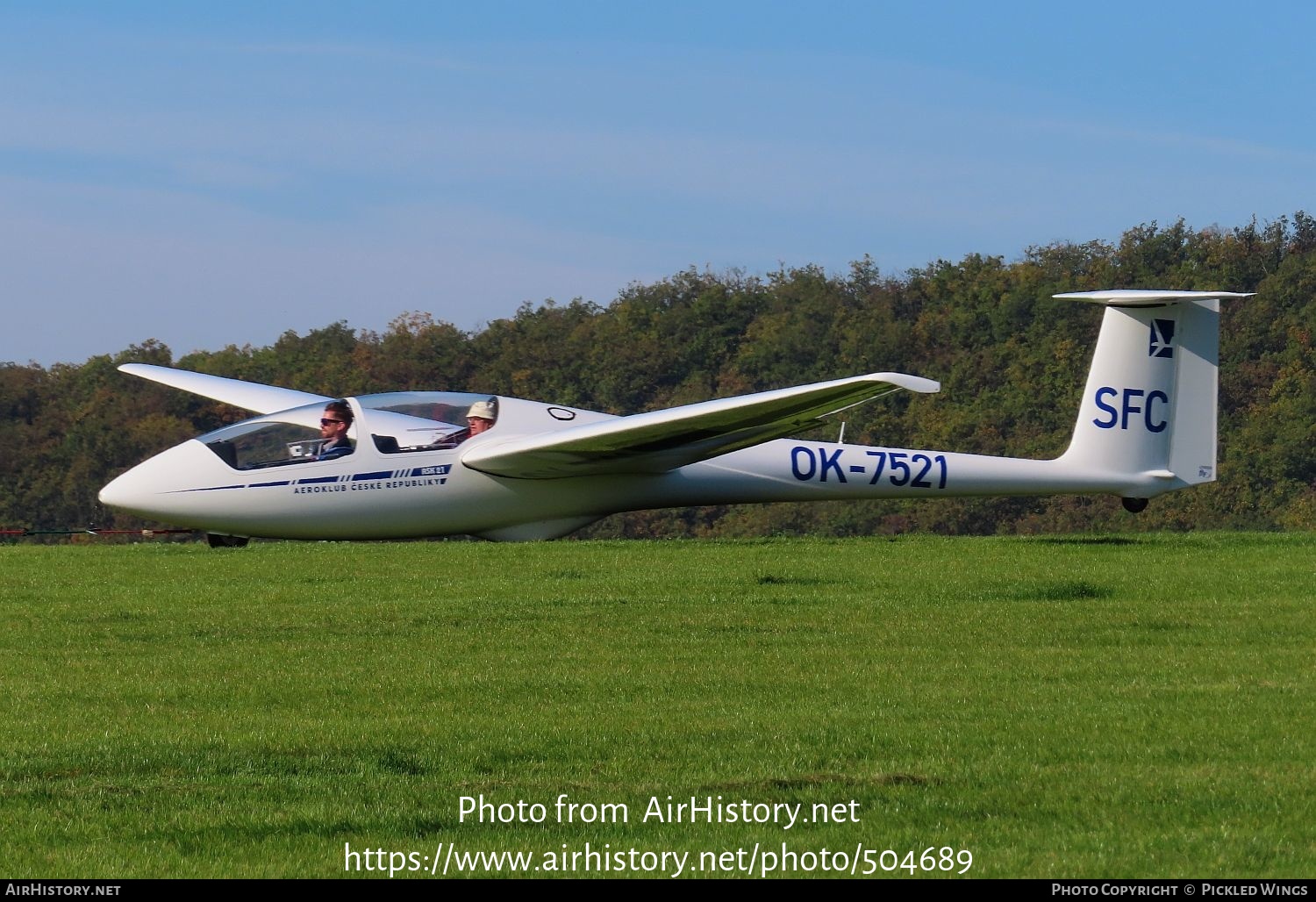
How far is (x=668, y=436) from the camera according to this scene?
64.2 feet

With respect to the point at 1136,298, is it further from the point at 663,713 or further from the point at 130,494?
the point at 663,713

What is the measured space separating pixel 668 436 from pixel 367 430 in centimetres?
343

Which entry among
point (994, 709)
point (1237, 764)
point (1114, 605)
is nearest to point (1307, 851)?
point (1237, 764)

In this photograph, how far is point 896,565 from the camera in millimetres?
15914

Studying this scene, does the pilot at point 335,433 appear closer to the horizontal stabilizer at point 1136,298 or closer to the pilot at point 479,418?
the pilot at point 479,418

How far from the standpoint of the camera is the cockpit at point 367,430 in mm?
18828

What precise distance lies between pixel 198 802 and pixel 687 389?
229 feet

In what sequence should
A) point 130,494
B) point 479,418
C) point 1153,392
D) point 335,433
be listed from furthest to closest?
point 1153,392
point 479,418
point 335,433
point 130,494

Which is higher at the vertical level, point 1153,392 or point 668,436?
point 1153,392

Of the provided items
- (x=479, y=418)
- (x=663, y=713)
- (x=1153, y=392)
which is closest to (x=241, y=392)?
(x=479, y=418)

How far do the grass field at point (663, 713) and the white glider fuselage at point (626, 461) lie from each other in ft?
10.5

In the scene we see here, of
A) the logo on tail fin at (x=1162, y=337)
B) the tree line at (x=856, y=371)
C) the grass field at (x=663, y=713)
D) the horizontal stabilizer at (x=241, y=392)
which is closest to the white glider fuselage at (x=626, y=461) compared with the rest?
the logo on tail fin at (x=1162, y=337)

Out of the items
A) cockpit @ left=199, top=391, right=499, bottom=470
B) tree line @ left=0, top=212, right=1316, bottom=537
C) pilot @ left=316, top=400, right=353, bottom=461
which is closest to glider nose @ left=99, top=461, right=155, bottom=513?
cockpit @ left=199, top=391, right=499, bottom=470

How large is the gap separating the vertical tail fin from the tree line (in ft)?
115
